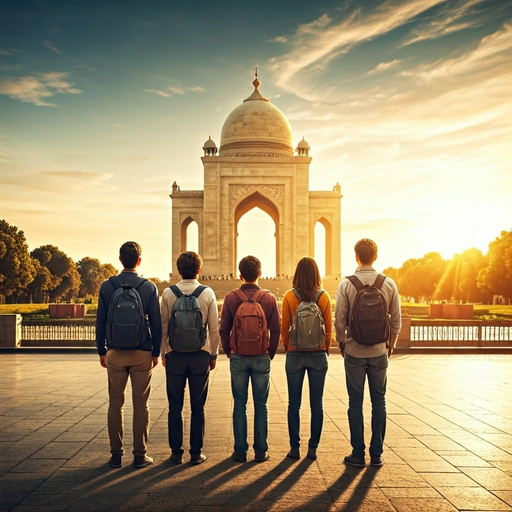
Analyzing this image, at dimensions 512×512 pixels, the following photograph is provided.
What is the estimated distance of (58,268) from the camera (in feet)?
226

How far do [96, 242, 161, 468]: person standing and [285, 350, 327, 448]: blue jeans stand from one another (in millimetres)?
1298

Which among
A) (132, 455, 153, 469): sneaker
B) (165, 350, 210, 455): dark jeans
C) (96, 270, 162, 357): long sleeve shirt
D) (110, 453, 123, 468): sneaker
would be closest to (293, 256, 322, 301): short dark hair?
(165, 350, 210, 455): dark jeans

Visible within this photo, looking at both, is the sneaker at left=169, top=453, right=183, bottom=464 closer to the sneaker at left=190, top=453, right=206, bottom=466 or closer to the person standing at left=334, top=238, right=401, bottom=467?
the sneaker at left=190, top=453, right=206, bottom=466

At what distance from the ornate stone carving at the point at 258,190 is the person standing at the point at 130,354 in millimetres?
43448

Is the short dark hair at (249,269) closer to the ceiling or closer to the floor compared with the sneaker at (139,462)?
closer to the ceiling

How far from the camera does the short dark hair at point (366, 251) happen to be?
588 cm

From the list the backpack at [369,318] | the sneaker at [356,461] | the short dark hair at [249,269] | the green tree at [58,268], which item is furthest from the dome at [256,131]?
the sneaker at [356,461]

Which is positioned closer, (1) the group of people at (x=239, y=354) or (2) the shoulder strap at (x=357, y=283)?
(1) the group of people at (x=239, y=354)

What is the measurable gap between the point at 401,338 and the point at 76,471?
39.2ft

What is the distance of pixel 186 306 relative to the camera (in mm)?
5539

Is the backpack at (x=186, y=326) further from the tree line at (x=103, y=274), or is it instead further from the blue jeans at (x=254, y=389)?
the tree line at (x=103, y=274)

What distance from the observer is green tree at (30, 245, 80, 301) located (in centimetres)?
6644

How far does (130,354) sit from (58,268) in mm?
66963

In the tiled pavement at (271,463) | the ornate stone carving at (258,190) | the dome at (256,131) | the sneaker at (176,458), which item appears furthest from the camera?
the dome at (256,131)
